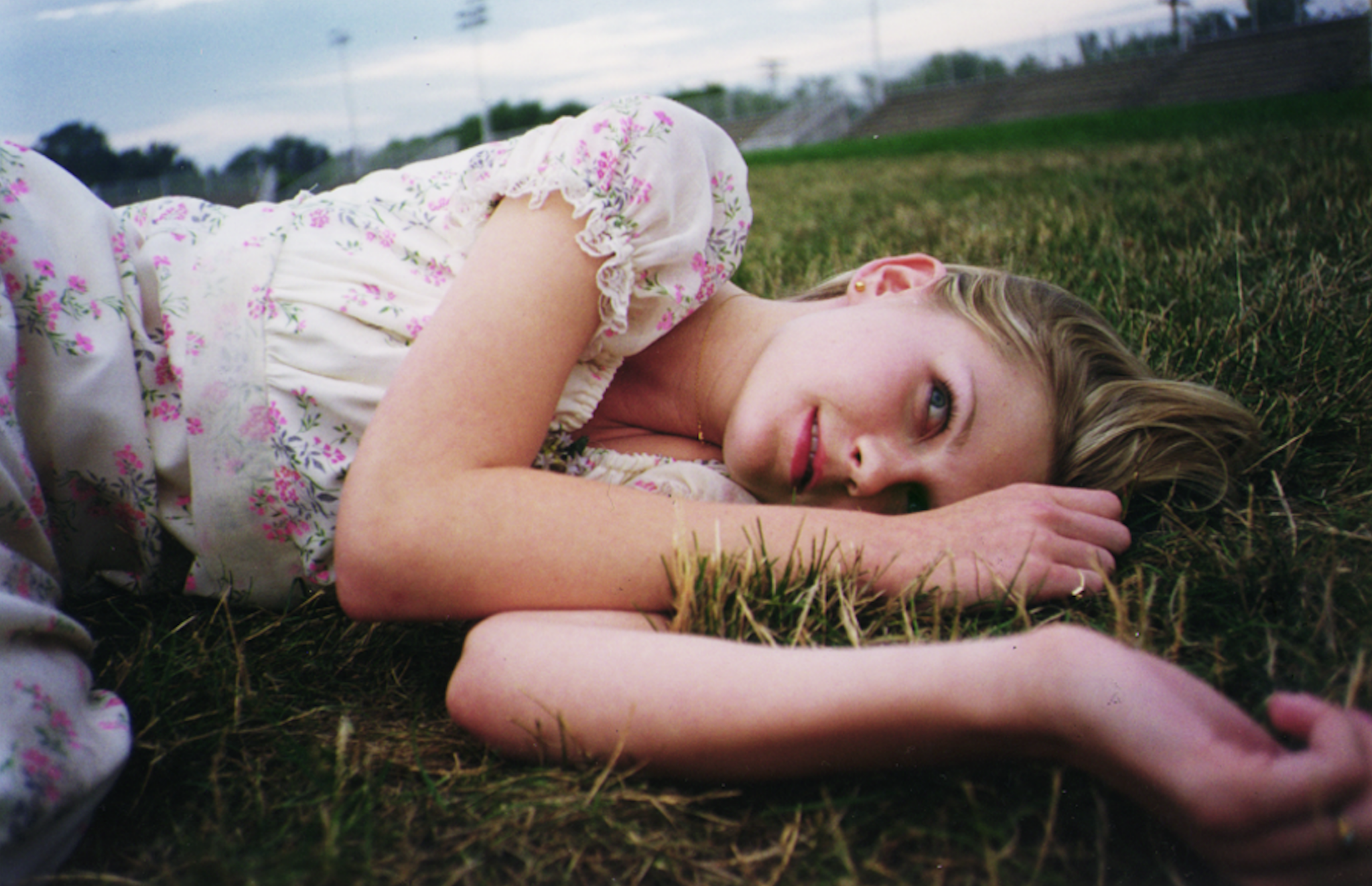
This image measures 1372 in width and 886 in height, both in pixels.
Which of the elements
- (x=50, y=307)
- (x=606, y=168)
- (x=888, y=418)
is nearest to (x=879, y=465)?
(x=888, y=418)

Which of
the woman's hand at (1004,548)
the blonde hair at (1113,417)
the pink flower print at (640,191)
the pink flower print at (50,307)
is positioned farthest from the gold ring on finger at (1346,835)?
the pink flower print at (50,307)

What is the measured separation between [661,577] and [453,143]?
637 inches

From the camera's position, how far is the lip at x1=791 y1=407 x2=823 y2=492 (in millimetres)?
1394

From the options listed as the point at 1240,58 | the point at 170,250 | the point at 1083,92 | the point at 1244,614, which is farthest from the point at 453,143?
the point at 1244,614

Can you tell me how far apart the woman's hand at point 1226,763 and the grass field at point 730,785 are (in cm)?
5

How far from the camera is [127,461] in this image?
4.80 ft

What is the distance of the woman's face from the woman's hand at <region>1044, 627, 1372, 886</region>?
0.52 m

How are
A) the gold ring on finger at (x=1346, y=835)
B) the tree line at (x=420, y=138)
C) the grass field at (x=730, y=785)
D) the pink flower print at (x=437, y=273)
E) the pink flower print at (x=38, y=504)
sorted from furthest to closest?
the tree line at (x=420, y=138)
the pink flower print at (x=437, y=273)
the pink flower print at (x=38, y=504)
the grass field at (x=730, y=785)
the gold ring on finger at (x=1346, y=835)

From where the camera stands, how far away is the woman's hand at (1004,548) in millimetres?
1246

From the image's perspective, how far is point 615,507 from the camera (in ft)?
4.09

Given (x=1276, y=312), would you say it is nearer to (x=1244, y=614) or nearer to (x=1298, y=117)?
(x=1244, y=614)

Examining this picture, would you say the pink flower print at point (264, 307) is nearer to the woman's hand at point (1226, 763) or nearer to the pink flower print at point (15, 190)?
the pink flower print at point (15, 190)

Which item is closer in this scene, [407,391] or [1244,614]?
[1244,614]

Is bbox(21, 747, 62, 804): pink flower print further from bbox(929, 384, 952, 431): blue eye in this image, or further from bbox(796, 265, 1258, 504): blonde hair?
bbox(796, 265, 1258, 504): blonde hair
